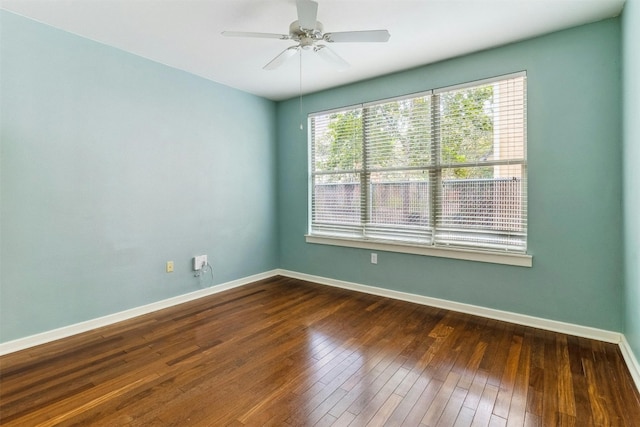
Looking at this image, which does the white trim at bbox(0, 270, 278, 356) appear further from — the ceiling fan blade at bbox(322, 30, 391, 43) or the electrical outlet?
the ceiling fan blade at bbox(322, 30, 391, 43)

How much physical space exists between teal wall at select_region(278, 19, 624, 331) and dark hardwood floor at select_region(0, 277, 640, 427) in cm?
31

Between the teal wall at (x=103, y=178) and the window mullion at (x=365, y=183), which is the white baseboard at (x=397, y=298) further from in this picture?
the window mullion at (x=365, y=183)

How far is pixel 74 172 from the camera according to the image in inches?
106

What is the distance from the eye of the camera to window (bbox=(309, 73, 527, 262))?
9.60ft

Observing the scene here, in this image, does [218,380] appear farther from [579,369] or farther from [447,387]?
[579,369]

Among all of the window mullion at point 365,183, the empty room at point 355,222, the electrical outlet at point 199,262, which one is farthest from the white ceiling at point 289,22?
the electrical outlet at point 199,262

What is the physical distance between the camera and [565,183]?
265cm

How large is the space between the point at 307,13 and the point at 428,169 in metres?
2.08

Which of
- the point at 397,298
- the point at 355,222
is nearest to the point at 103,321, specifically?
the point at 355,222

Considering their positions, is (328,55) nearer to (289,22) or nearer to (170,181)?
(289,22)

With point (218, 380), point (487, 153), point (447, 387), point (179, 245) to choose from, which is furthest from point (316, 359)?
point (487, 153)

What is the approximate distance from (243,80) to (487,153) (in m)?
2.89

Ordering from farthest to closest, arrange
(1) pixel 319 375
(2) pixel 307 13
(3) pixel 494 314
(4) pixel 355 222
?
(4) pixel 355 222 < (3) pixel 494 314 < (1) pixel 319 375 < (2) pixel 307 13

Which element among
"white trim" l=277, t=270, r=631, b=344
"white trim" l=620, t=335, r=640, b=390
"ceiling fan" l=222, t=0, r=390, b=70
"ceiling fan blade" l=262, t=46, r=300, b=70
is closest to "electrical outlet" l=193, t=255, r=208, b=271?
"white trim" l=277, t=270, r=631, b=344
